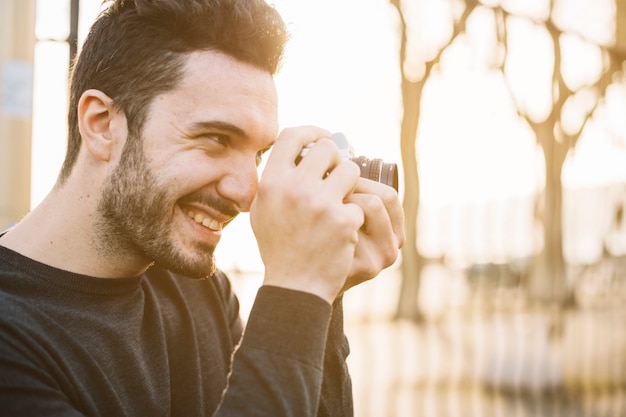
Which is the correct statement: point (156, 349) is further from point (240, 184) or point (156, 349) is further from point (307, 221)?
point (307, 221)

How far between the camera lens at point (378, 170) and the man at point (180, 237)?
8 centimetres

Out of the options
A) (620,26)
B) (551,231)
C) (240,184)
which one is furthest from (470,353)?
(240,184)

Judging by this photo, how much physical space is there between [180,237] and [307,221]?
0.43 m

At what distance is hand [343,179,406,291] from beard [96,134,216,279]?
1.24 feet

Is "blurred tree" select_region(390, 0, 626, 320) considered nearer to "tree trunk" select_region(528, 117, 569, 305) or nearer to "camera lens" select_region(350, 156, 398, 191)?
"tree trunk" select_region(528, 117, 569, 305)

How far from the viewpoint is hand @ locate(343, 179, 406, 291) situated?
155 cm

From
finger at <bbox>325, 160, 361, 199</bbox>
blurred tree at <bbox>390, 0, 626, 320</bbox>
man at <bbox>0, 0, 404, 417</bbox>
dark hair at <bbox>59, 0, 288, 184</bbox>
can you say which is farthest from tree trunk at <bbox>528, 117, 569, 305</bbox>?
finger at <bbox>325, 160, 361, 199</bbox>

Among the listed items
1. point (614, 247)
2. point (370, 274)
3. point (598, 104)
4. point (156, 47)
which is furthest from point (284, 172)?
point (614, 247)

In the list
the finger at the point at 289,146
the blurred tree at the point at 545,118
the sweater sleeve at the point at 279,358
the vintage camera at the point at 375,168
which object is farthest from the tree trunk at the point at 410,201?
the sweater sleeve at the point at 279,358

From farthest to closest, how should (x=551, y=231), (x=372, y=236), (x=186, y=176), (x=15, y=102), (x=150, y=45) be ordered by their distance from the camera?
(x=551, y=231) → (x=15, y=102) → (x=150, y=45) → (x=186, y=176) → (x=372, y=236)

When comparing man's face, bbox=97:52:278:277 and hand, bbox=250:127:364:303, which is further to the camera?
man's face, bbox=97:52:278:277

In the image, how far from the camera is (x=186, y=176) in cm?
169

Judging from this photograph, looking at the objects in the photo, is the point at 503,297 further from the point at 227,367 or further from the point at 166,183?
the point at 166,183

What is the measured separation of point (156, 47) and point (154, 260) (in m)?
0.52
